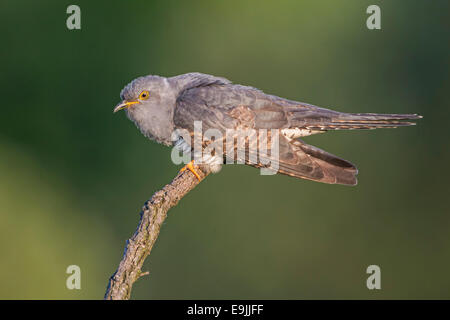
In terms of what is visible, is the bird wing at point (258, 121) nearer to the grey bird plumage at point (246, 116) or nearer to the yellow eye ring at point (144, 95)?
the grey bird plumage at point (246, 116)

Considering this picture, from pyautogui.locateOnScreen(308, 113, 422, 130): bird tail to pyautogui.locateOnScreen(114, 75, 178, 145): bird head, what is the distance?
987 mm

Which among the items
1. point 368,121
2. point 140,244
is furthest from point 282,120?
point 140,244

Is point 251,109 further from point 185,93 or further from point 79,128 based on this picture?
point 79,128

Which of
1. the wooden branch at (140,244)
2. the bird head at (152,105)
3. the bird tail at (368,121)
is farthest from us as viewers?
the bird head at (152,105)

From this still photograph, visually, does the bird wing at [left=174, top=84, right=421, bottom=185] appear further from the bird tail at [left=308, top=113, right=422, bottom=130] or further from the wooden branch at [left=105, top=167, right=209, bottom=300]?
the wooden branch at [left=105, top=167, right=209, bottom=300]

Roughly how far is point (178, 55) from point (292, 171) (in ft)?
10.8

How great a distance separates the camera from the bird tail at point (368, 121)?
2.87 meters

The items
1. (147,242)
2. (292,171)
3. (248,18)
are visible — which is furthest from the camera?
(248,18)

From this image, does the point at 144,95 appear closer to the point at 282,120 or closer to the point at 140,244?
the point at 282,120

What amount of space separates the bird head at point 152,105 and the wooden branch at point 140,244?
448 millimetres

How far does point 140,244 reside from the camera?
2.51 metres

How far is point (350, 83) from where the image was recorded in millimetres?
5473

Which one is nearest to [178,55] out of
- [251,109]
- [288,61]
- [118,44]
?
[118,44]

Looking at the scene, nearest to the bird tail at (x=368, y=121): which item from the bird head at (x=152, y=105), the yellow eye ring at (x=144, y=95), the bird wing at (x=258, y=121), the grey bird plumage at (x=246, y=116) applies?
the grey bird plumage at (x=246, y=116)
